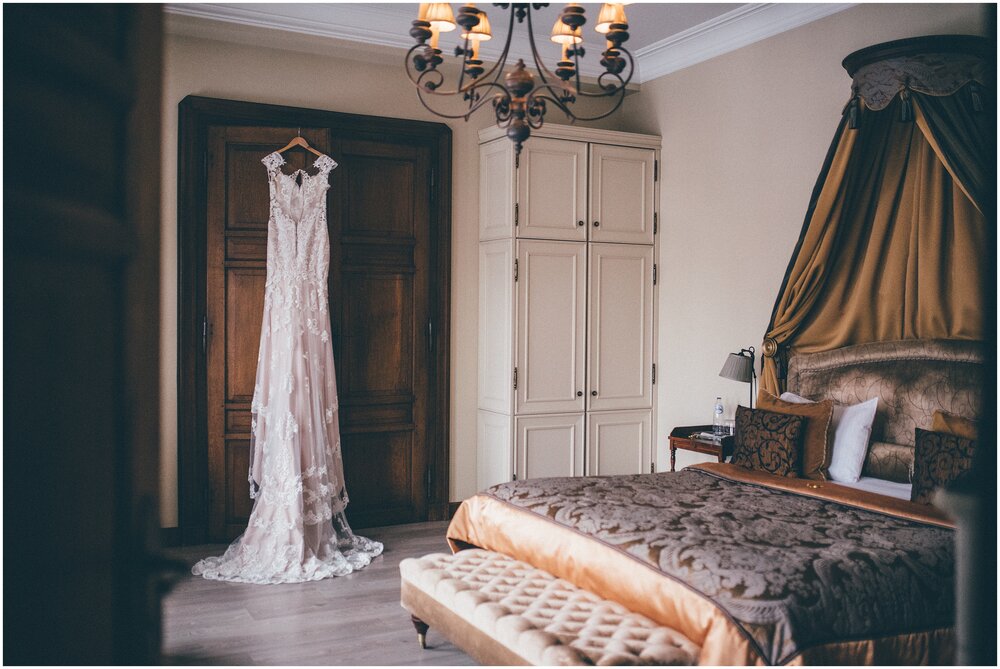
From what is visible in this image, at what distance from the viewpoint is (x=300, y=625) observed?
347 centimetres

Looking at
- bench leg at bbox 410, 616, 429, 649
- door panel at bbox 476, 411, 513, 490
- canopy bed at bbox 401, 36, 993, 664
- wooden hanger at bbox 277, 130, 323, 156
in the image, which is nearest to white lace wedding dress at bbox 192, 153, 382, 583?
wooden hanger at bbox 277, 130, 323, 156

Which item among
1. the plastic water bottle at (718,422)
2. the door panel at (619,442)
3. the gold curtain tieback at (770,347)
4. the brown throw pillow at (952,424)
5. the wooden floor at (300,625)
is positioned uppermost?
the gold curtain tieback at (770,347)

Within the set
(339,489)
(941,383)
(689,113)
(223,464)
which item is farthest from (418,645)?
(689,113)

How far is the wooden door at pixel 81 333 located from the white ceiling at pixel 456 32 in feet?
13.9

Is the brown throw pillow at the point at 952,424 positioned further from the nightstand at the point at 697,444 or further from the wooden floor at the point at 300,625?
the wooden floor at the point at 300,625

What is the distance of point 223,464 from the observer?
4742 millimetres

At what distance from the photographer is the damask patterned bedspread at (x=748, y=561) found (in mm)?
2285

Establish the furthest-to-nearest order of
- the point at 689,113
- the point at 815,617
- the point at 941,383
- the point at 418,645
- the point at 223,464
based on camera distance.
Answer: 1. the point at 689,113
2. the point at 223,464
3. the point at 941,383
4. the point at 418,645
5. the point at 815,617

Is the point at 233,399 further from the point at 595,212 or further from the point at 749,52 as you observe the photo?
the point at 749,52

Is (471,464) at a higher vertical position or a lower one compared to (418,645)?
higher

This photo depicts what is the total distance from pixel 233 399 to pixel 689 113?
3311 mm

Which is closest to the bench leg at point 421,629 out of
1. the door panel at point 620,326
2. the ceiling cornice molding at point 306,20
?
the door panel at point 620,326

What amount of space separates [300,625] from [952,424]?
2769 millimetres

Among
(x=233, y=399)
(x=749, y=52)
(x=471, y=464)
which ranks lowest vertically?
(x=471, y=464)
